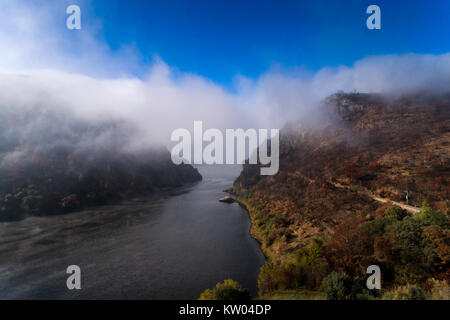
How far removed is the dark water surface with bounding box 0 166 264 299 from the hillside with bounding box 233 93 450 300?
870 cm

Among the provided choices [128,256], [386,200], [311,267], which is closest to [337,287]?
[311,267]

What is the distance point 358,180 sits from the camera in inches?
1971

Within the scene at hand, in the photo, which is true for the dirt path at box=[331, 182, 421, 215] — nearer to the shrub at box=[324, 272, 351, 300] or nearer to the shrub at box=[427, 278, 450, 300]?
the shrub at box=[427, 278, 450, 300]

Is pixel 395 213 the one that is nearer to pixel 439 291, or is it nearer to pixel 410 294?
pixel 439 291

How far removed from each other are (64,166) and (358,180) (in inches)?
4969

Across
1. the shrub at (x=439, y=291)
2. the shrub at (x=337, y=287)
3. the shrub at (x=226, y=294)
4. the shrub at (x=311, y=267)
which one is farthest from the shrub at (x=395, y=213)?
the shrub at (x=226, y=294)

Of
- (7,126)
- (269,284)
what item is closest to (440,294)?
(269,284)

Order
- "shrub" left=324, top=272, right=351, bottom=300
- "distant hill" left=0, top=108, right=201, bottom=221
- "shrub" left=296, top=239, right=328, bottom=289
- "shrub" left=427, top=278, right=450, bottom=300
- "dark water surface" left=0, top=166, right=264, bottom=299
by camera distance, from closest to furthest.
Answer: "shrub" left=427, top=278, right=450, bottom=300
"shrub" left=324, top=272, right=351, bottom=300
"shrub" left=296, top=239, right=328, bottom=289
"dark water surface" left=0, top=166, right=264, bottom=299
"distant hill" left=0, top=108, right=201, bottom=221

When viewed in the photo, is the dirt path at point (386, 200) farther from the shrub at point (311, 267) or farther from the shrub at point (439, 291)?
Result: the shrub at point (439, 291)

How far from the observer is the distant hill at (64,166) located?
79.9 meters

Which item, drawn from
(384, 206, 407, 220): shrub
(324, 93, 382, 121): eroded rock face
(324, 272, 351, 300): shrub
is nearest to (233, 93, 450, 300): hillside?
(324, 93, 382, 121): eroded rock face

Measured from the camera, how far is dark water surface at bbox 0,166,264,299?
2909 cm
